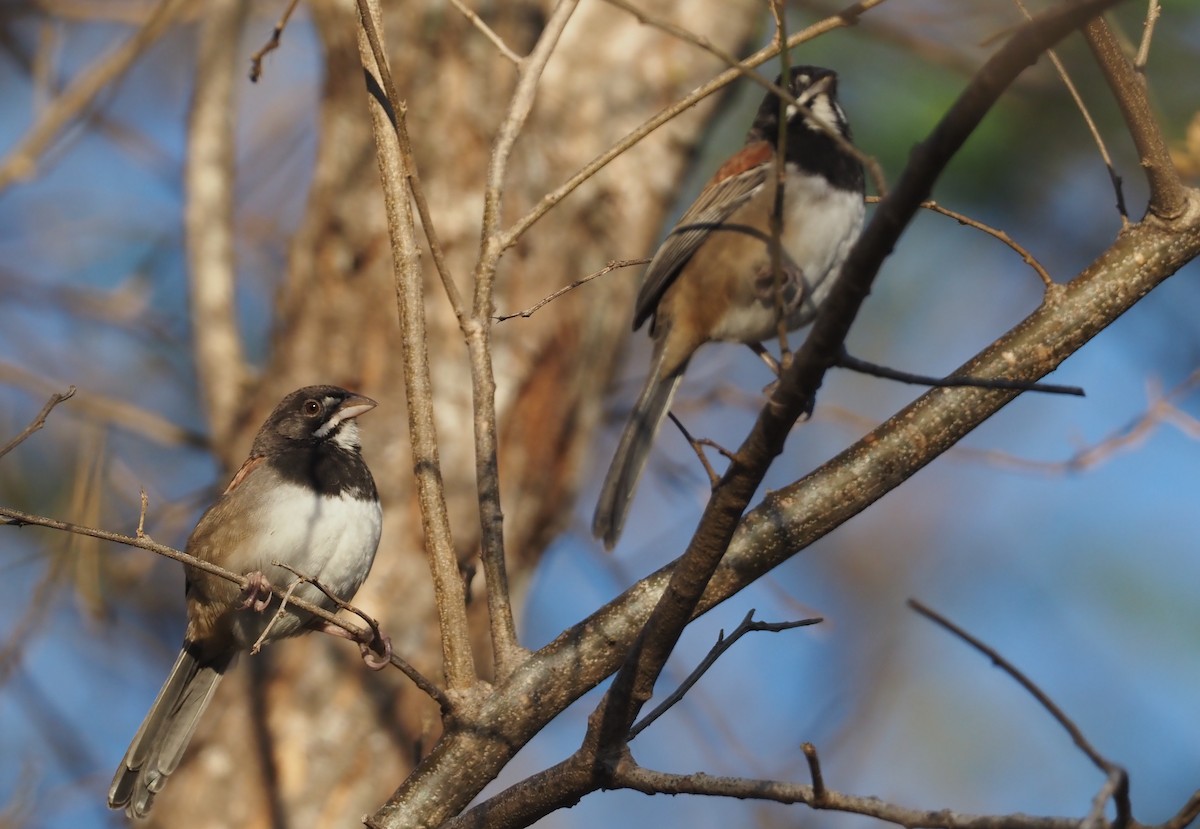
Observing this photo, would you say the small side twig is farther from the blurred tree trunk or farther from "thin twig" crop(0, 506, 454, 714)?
Result: the blurred tree trunk

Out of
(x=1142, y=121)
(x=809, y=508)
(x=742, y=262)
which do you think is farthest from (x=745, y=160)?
(x=809, y=508)

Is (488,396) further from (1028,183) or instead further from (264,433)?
(1028,183)

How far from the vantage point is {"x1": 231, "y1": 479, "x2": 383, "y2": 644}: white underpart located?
4.40 meters

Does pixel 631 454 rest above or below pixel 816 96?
below

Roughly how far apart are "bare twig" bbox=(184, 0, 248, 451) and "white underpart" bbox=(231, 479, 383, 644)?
8.20ft

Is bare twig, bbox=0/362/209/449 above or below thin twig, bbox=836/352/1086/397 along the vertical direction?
above

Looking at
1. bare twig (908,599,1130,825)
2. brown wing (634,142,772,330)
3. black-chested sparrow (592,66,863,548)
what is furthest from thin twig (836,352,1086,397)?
brown wing (634,142,772,330)

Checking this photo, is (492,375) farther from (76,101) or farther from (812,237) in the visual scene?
(76,101)

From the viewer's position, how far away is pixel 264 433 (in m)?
5.03

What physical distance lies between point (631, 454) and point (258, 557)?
1.47 m

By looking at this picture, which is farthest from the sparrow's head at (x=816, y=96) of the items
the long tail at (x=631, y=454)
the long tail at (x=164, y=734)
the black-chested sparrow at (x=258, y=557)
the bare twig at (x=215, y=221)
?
the bare twig at (x=215, y=221)

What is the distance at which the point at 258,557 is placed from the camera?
4.40m

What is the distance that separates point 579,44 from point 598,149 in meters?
0.67

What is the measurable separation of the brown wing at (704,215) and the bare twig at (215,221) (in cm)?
340
